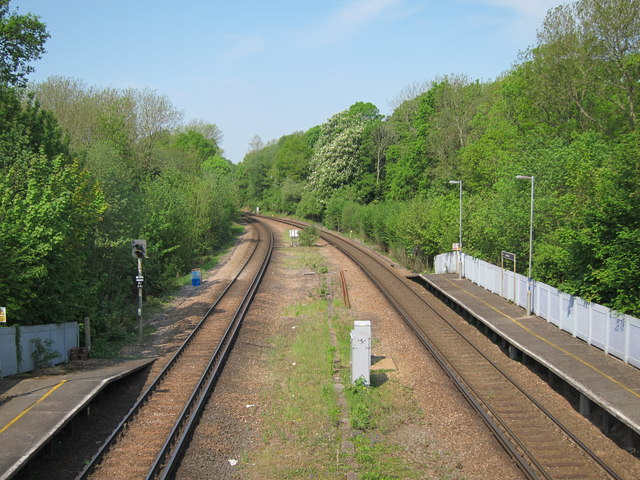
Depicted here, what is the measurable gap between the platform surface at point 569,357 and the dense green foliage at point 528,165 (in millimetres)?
1624

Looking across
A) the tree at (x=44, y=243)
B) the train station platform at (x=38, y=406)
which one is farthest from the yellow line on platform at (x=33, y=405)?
the tree at (x=44, y=243)

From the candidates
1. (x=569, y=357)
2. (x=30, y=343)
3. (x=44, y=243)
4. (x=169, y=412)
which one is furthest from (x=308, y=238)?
(x=169, y=412)

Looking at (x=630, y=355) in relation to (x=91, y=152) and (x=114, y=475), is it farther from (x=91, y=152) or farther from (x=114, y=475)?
(x=91, y=152)

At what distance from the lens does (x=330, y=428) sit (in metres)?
11.6

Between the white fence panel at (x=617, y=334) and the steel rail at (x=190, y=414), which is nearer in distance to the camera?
the steel rail at (x=190, y=414)

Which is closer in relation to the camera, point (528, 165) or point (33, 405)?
point (33, 405)

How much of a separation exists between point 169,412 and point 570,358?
10.1 metres

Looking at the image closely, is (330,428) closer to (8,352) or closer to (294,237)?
(8,352)

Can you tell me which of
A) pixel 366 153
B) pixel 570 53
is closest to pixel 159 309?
pixel 570 53

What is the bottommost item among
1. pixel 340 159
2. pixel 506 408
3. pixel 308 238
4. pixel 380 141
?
pixel 506 408

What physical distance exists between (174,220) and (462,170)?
24.4 meters

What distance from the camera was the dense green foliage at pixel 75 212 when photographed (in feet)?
48.2

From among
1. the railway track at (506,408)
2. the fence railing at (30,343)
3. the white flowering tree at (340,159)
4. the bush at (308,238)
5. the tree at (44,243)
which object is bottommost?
the railway track at (506,408)

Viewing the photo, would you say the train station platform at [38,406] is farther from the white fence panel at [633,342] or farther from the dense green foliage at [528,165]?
the dense green foliage at [528,165]
